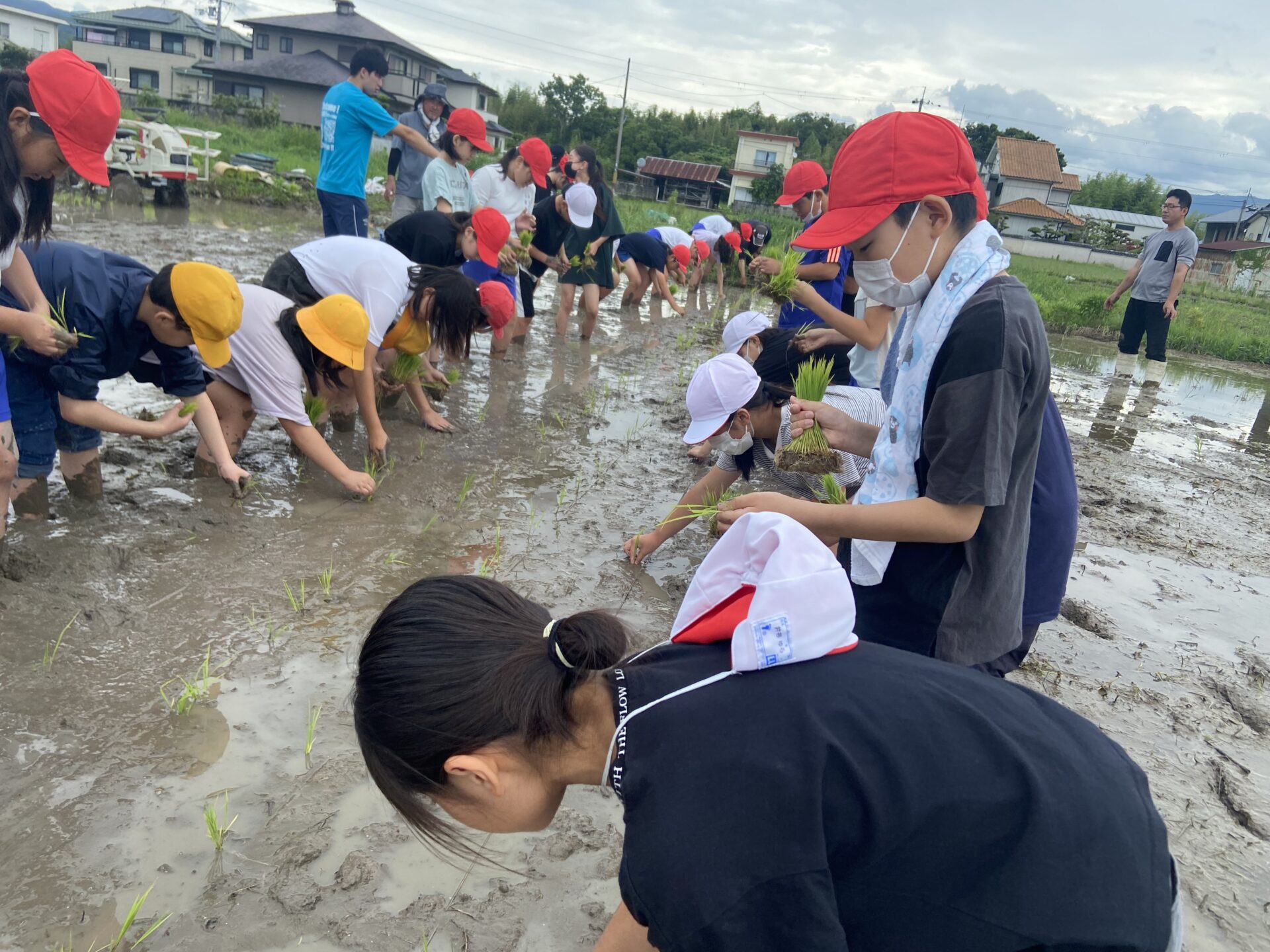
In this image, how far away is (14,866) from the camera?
6.11ft

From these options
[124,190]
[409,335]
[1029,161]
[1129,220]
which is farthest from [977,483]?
[1129,220]

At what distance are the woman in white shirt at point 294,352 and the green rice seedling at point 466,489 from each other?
426 millimetres

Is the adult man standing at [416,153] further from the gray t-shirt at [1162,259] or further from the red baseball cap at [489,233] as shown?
the gray t-shirt at [1162,259]

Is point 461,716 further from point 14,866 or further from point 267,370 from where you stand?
point 267,370

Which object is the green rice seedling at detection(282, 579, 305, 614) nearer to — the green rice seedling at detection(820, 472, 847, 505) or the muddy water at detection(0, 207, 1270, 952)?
the muddy water at detection(0, 207, 1270, 952)

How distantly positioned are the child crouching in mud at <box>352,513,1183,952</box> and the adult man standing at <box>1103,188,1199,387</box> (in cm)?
880

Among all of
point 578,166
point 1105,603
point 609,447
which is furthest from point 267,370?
point 578,166

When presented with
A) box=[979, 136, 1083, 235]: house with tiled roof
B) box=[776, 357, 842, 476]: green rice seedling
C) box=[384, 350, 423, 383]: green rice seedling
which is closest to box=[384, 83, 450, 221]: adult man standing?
box=[384, 350, 423, 383]: green rice seedling

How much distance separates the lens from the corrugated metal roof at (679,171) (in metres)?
45.4

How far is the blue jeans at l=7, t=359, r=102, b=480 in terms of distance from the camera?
3.25 m

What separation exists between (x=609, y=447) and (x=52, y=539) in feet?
9.42

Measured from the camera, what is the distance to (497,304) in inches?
193

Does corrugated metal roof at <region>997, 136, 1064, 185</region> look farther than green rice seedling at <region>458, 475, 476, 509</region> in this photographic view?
Yes

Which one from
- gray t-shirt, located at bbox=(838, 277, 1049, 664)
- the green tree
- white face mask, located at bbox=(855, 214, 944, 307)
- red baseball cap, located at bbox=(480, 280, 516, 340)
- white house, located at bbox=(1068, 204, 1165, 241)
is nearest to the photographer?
gray t-shirt, located at bbox=(838, 277, 1049, 664)
